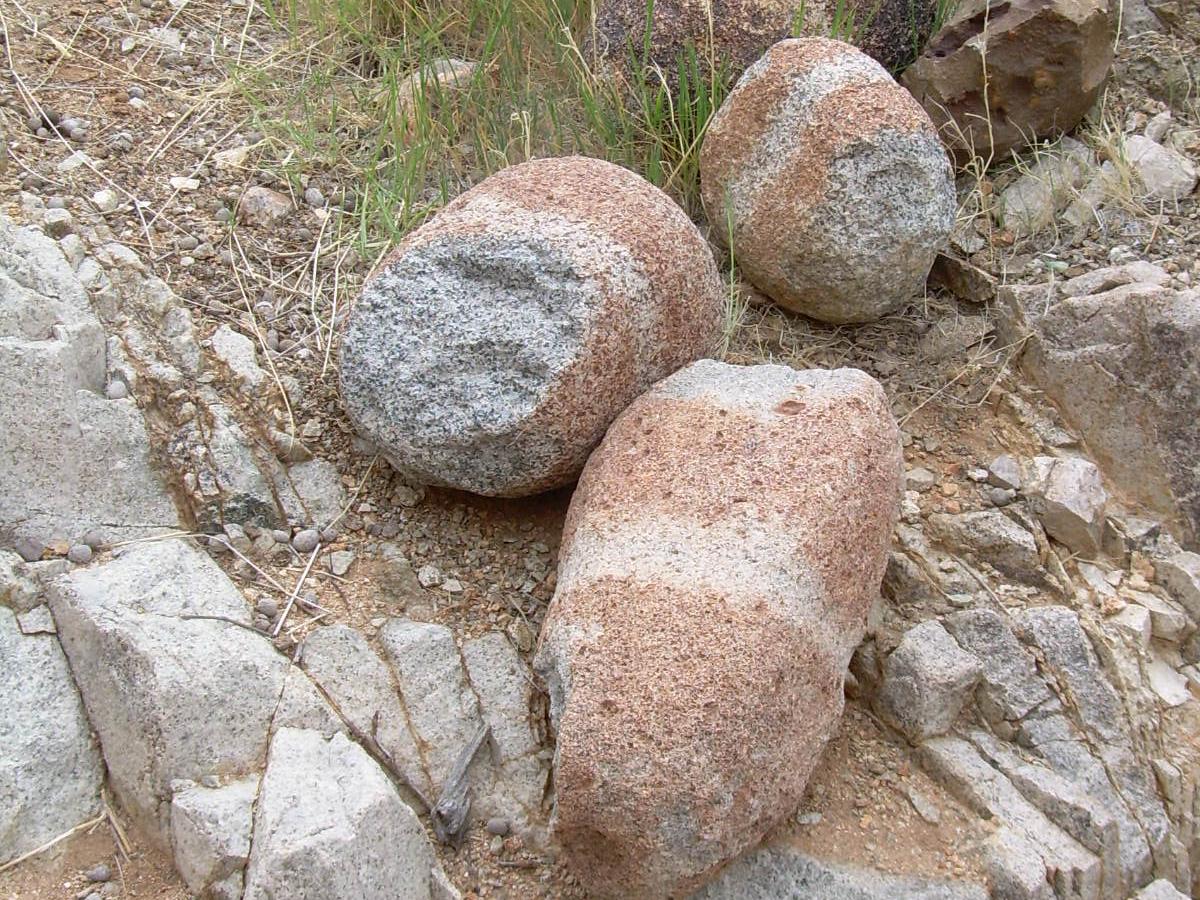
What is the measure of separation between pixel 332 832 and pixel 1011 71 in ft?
7.97

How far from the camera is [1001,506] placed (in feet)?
8.74

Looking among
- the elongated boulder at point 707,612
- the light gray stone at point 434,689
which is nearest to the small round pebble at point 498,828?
the light gray stone at point 434,689

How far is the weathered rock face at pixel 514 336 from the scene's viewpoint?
230cm

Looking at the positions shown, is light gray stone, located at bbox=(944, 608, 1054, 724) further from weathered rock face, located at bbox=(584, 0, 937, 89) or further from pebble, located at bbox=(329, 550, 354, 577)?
weathered rock face, located at bbox=(584, 0, 937, 89)

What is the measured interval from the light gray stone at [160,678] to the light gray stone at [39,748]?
3 cm

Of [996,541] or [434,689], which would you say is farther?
[996,541]

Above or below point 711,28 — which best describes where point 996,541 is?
below

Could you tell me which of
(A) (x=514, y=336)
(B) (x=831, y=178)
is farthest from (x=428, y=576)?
(B) (x=831, y=178)

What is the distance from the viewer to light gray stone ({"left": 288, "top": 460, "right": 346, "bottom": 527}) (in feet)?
8.27

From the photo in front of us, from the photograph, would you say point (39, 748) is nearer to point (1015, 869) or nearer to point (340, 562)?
point (340, 562)

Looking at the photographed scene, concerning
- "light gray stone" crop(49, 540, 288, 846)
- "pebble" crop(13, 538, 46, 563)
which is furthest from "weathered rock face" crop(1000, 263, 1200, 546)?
"pebble" crop(13, 538, 46, 563)

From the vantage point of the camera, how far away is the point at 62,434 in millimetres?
2336

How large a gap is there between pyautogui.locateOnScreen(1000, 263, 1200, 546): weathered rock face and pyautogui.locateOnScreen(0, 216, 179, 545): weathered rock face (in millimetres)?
1950

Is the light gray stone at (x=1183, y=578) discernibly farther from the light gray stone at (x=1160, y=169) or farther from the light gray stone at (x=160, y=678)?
the light gray stone at (x=160, y=678)
